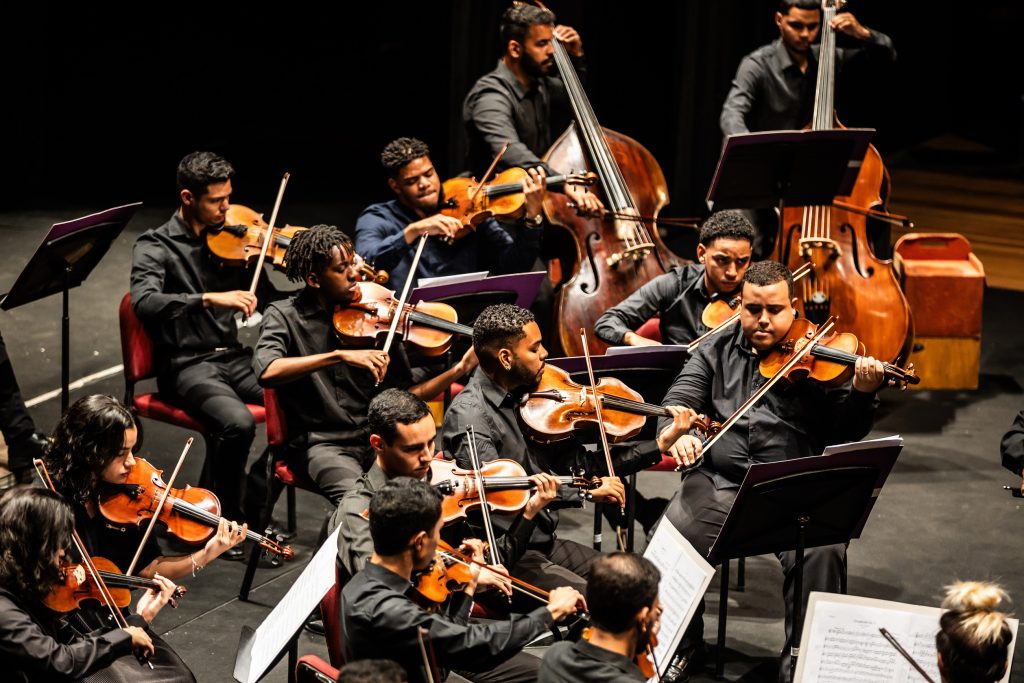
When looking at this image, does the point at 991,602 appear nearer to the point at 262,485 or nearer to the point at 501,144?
the point at 262,485

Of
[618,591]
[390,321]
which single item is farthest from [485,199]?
[618,591]

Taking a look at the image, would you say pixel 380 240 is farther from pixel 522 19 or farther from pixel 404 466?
pixel 404 466

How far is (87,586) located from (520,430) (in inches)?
53.4

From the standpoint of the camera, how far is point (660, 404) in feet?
14.8

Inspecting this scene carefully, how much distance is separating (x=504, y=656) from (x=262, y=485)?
5.96 ft

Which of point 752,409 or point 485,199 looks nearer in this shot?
point 752,409

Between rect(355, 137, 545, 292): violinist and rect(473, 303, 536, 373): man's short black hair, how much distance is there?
1145 mm

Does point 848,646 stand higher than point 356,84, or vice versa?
point 356,84

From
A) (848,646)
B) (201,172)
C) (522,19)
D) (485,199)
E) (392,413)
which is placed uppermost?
(522,19)

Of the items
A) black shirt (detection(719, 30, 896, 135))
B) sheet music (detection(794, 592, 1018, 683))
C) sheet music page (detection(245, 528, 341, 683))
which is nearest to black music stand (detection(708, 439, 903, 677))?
sheet music (detection(794, 592, 1018, 683))

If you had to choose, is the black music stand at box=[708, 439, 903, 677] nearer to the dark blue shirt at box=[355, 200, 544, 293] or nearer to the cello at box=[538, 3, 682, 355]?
the cello at box=[538, 3, 682, 355]

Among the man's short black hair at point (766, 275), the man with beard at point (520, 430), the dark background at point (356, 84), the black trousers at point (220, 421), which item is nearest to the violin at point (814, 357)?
the man's short black hair at point (766, 275)

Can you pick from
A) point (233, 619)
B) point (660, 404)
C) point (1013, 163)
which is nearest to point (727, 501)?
point (660, 404)

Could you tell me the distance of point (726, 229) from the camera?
4.80 m
